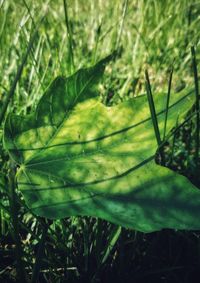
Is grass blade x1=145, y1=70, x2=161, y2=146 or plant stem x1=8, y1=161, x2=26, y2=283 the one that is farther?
grass blade x1=145, y1=70, x2=161, y2=146

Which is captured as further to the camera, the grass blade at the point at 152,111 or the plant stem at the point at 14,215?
the grass blade at the point at 152,111

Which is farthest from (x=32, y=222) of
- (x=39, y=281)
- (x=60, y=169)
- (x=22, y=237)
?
(x=60, y=169)

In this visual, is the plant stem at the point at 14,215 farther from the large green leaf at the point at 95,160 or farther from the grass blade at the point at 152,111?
the grass blade at the point at 152,111

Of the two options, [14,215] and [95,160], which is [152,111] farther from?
[14,215]

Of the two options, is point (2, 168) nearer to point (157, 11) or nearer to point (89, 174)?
point (89, 174)

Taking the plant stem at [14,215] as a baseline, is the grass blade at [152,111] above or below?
above

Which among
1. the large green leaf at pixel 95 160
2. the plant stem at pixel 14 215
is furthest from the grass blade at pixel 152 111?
the plant stem at pixel 14 215

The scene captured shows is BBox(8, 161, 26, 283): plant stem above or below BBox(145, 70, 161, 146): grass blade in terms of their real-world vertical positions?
below

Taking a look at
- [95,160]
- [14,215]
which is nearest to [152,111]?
[95,160]

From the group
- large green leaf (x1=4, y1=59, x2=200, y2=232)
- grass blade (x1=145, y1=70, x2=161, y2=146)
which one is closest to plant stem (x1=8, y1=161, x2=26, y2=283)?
large green leaf (x1=4, y1=59, x2=200, y2=232)

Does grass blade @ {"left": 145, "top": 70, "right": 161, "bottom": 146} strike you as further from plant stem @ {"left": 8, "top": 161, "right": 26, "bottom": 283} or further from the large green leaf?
plant stem @ {"left": 8, "top": 161, "right": 26, "bottom": 283}
